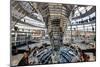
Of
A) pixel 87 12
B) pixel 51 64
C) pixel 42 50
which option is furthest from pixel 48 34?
pixel 87 12

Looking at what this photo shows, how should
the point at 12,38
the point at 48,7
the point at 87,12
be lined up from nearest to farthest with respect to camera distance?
the point at 12,38, the point at 48,7, the point at 87,12

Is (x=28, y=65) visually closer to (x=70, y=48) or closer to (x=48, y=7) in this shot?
(x=70, y=48)

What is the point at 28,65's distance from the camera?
2068 mm

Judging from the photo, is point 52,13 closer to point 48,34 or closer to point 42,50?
point 48,34

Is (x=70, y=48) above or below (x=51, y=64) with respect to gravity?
above

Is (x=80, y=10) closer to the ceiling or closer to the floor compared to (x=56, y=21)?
closer to the ceiling

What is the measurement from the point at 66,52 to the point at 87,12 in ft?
1.91

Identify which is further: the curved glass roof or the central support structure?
the curved glass roof

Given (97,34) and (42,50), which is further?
(97,34)

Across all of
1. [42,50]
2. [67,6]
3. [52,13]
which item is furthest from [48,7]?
[42,50]

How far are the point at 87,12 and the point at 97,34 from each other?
320 mm

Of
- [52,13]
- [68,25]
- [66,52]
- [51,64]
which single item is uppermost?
[52,13]

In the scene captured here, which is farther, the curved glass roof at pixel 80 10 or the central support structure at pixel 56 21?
the curved glass roof at pixel 80 10

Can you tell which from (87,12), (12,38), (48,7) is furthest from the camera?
(87,12)
